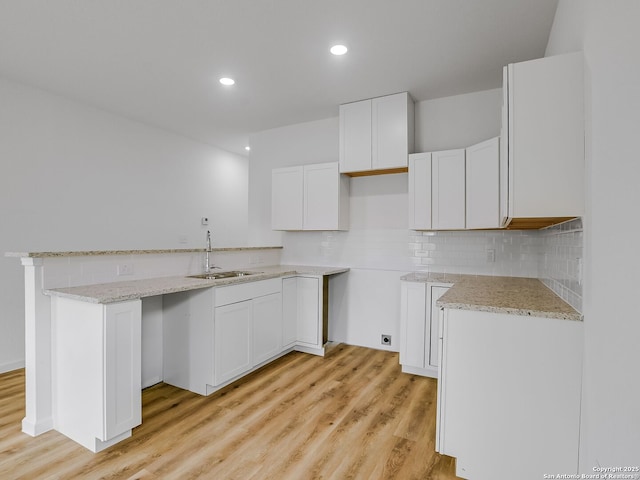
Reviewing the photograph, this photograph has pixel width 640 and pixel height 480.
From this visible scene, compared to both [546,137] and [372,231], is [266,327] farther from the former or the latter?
[546,137]

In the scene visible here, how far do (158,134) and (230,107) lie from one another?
1.38m

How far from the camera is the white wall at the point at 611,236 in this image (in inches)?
39.0

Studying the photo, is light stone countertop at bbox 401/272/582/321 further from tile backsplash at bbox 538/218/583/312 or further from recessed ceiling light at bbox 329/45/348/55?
recessed ceiling light at bbox 329/45/348/55

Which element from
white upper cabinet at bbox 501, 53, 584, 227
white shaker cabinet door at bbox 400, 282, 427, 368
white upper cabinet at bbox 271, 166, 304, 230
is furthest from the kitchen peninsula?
white upper cabinet at bbox 501, 53, 584, 227

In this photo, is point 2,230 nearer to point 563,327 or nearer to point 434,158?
point 434,158

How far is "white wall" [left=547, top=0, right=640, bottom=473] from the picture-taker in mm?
992

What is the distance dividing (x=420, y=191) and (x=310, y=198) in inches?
48.7

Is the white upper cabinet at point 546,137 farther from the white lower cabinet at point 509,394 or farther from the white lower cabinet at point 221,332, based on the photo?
the white lower cabinet at point 221,332

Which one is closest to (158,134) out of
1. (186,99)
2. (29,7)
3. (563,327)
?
(186,99)

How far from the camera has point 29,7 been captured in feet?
7.24

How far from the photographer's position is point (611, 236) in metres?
1.17

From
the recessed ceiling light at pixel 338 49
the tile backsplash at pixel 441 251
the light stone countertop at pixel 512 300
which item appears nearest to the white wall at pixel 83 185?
the tile backsplash at pixel 441 251

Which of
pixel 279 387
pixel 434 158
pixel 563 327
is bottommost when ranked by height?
pixel 279 387

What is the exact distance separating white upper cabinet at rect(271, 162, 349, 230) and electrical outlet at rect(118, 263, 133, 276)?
1.81 metres
